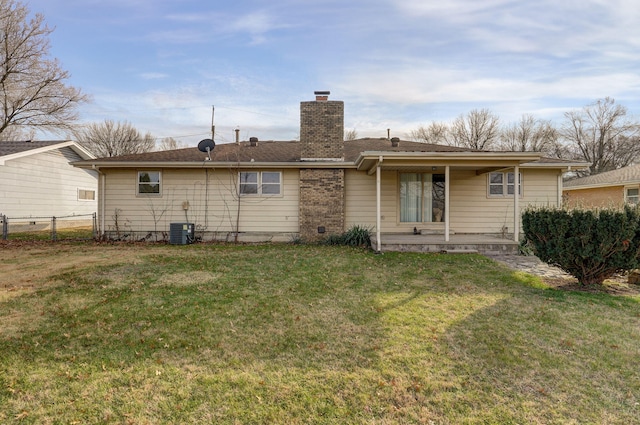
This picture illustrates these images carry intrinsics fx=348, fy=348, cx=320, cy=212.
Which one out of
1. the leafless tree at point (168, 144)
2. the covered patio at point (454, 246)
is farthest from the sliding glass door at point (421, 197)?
the leafless tree at point (168, 144)

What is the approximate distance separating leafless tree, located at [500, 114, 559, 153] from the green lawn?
3931 centimetres

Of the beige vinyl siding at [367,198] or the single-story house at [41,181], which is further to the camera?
the single-story house at [41,181]

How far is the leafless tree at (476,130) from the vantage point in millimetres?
39469

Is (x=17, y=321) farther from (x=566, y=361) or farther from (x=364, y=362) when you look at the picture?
(x=566, y=361)

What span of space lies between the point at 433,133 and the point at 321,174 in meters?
35.2

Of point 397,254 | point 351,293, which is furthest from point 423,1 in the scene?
point 351,293

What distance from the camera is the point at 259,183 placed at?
1159cm

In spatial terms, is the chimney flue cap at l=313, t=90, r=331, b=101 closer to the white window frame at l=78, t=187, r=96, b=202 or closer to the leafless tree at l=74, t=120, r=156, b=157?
the white window frame at l=78, t=187, r=96, b=202

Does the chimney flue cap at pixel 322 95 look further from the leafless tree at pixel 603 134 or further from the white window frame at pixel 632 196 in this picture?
the leafless tree at pixel 603 134

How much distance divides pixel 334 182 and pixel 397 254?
11.1 feet

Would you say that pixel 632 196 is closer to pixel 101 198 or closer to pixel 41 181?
pixel 101 198

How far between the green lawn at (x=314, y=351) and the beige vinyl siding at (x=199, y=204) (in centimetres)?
525

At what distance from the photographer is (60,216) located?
648 inches

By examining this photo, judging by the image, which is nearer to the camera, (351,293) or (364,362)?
(364,362)
